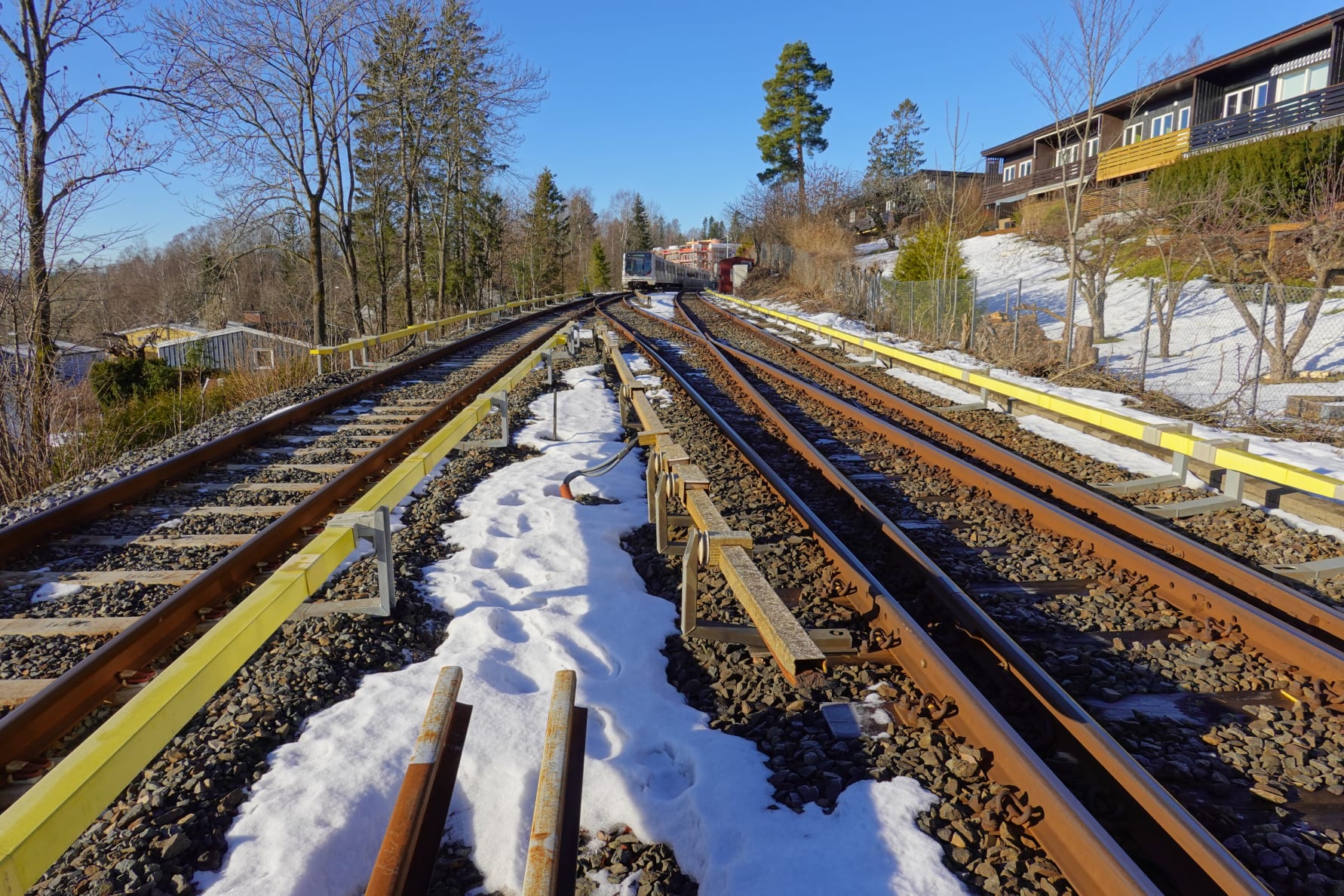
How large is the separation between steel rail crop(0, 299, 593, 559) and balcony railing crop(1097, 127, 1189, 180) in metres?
29.8

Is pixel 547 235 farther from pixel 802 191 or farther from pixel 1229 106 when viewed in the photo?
pixel 1229 106

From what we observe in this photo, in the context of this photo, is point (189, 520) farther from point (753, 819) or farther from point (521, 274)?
point (521, 274)

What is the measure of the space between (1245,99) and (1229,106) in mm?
729

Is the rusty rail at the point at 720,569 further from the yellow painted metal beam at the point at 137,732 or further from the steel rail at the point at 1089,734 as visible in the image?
the yellow painted metal beam at the point at 137,732

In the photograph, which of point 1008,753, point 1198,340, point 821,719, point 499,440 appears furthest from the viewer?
point 1198,340

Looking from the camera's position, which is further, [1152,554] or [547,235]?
[547,235]

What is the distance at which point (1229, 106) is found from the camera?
106 feet

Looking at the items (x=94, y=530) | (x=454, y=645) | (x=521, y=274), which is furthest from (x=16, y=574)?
(x=521, y=274)

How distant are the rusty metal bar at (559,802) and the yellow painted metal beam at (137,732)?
118 centimetres

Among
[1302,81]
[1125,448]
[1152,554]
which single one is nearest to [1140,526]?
[1152,554]

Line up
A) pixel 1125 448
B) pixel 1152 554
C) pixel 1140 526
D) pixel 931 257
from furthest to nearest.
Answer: pixel 931 257, pixel 1125 448, pixel 1140 526, pixel 1152 554

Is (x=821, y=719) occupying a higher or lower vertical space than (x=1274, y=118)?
lower

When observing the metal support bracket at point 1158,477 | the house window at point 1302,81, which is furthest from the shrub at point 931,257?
the house window at point 1302,81

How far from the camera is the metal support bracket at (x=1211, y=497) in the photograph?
20.3ft
